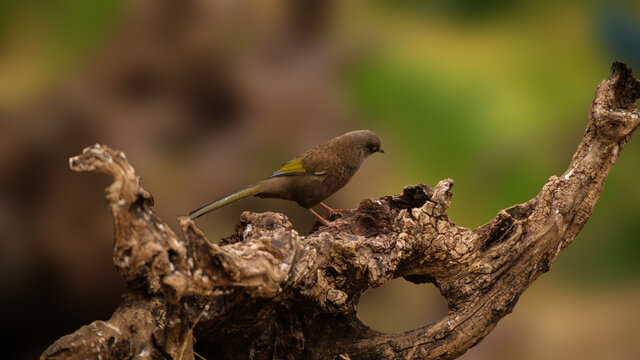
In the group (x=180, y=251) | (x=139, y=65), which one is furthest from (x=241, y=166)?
(x=180, y=251)

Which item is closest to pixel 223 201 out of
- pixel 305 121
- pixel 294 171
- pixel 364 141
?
pixel 294 171

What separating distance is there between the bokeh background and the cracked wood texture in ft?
4.35

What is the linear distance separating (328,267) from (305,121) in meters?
2.13

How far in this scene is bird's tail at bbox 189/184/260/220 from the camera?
3.23 metres

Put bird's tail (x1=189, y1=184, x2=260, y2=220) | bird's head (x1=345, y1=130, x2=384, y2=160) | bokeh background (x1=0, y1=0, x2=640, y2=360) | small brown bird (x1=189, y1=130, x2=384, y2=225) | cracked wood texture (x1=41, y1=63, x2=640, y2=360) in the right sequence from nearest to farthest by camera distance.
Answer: cracked wood texture (x1=41, y1=63, x2=640, y2=360)
bird's tail (x1=189, y1=184, x2=260, y2=220)
small brown bird (x1=189, y1=130, x2=384, y2=225)
bird's head (x1=345, y1=130, x2=384, y2=160)
bokeh background (x1=0, y1=0, x2=640, y2=360)

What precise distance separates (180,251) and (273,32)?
287 cm

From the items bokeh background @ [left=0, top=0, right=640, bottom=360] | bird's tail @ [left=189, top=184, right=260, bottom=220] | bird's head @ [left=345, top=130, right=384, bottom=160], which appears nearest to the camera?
bird's tail @ [left=189, top=184, right=260, bottom=220]

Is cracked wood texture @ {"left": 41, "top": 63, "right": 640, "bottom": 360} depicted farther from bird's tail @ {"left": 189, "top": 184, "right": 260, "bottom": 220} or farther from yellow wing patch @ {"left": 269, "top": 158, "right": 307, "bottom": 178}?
yellow wing patch @ {"left": 269, "top": 158, "right": 307, "bottom": 178}

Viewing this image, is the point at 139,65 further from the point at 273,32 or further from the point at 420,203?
the point at 420,203

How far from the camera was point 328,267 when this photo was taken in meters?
2.89

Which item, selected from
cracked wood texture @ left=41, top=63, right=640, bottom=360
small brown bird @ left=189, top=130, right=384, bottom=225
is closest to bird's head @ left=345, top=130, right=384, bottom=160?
small brown bird @ left=189, top=130, right=384, bottom=225

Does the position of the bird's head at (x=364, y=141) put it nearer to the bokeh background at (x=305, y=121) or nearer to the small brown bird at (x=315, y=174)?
the small brown bird at (x=315, y=174)

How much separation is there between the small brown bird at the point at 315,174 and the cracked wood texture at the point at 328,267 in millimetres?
278

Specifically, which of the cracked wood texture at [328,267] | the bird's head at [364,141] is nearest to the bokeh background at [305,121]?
the bird's head at [364,141]
